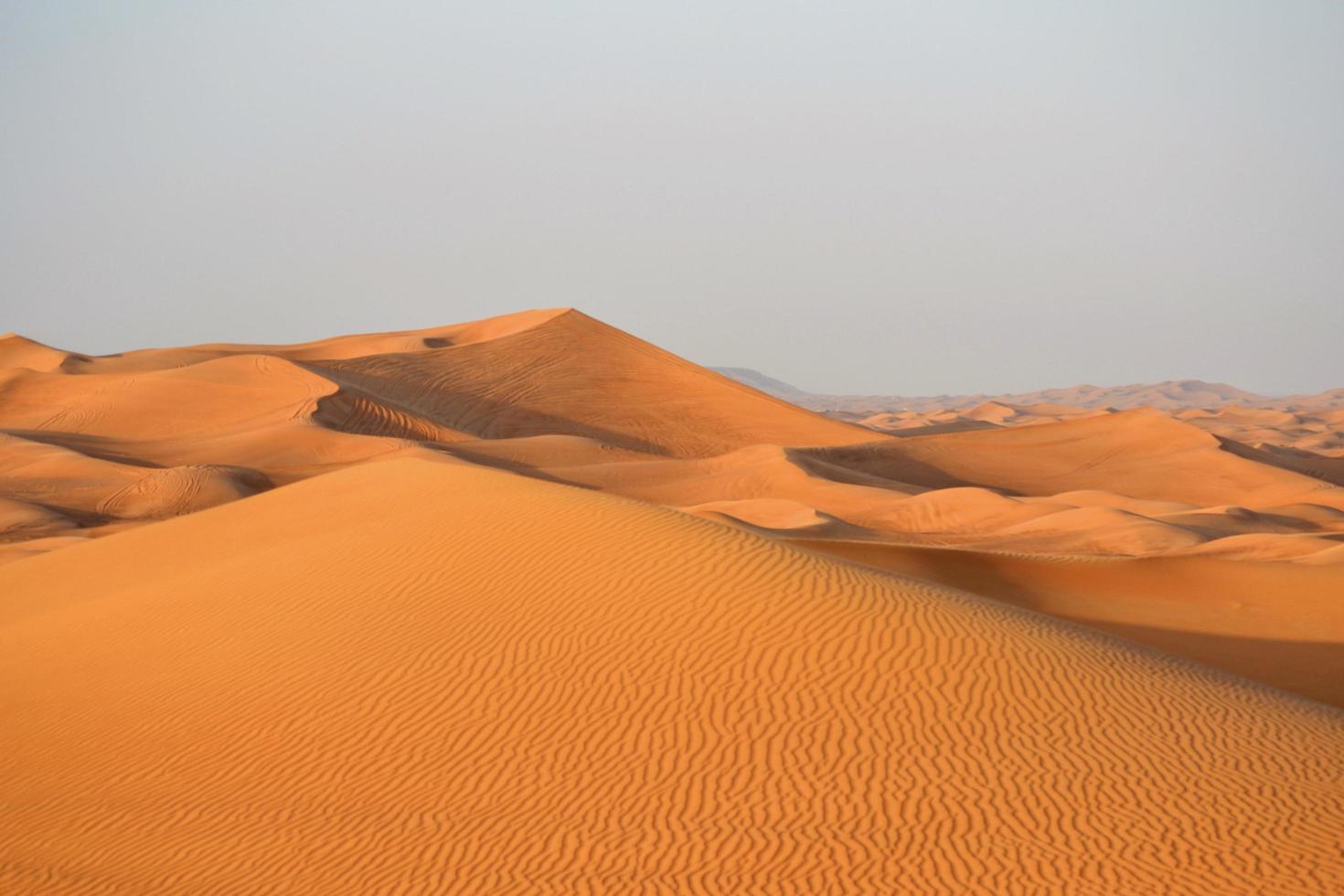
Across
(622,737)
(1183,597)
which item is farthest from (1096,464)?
(622,737)

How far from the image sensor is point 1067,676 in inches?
399

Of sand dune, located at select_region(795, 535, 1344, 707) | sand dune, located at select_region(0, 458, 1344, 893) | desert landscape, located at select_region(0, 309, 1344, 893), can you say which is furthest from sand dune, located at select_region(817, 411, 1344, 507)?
sand dune, located at select_region(0, 458, 1344, 893)

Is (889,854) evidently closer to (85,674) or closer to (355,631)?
(355,631)

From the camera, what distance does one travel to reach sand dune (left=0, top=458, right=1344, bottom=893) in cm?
729

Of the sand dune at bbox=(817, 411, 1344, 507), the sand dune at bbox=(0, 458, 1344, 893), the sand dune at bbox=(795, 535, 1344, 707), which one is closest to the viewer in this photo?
the sand dune at bbox=(0, 458, 1344, 893)

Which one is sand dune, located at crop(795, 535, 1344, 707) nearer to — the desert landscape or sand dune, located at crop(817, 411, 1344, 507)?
the desert landscape

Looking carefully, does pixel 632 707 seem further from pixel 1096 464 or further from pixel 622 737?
pixel 1096 464

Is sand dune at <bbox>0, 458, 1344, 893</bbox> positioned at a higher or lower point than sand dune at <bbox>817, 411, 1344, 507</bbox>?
lower

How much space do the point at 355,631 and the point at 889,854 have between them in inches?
237

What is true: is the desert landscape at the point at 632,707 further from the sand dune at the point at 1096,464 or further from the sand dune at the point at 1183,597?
the sand dune at the point at 1096,464

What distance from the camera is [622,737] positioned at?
8992 millimetres

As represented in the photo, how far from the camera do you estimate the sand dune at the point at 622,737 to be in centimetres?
729

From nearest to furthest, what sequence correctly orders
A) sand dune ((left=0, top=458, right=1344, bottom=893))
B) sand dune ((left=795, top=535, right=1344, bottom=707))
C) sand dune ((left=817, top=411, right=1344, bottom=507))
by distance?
sand dune ((left=0, top=458, right=1344, bottom=893)), sand dune ((left=795, top=535, right=1344, bottom=707)), sand dune ((left=817, top=411, right=1344, bottom=507))

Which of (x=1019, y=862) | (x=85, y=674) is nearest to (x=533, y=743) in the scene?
(x=1019, y=862)
